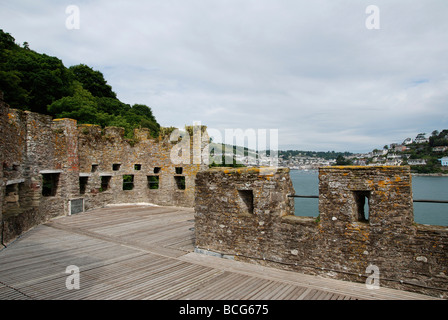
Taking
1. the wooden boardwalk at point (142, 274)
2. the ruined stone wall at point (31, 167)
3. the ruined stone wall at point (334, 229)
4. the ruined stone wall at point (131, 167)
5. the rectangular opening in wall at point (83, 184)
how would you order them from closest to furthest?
the ruined stone wall at point (334, 229) → the wooden boardwalk at point (142, 274) → the ruined stone wall at point (31, 167) → the rectangular opening in wall at point (83, 184) → the ruined stone wall at point (131, 167)

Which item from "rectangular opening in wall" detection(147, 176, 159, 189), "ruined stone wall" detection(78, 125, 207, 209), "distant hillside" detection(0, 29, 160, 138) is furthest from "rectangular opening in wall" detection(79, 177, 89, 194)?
"distant hillside" detection(0, 29, 160, 138)

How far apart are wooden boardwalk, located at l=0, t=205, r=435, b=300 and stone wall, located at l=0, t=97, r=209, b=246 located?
1.86m

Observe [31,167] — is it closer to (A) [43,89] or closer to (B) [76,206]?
(B) [76,206]

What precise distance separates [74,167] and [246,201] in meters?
10.0

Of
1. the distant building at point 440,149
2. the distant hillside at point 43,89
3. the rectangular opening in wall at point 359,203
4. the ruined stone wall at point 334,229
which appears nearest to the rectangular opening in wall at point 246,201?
the ruined stone wall at point 334,229

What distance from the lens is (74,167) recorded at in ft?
43.5

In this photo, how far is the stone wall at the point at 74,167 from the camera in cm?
963

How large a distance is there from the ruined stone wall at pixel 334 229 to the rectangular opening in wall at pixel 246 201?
0.12ft

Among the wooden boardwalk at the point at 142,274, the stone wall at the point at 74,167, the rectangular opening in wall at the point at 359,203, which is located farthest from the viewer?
the stone wall at the point at 74,167

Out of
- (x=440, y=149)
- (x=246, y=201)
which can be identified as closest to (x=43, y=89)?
(x=246, y=201)

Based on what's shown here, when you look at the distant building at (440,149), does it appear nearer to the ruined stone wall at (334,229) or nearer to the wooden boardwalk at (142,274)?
the wooden boardwalk at (142,274)

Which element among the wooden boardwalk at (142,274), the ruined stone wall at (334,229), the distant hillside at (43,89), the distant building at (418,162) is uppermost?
the distant hillside at (43,89)
